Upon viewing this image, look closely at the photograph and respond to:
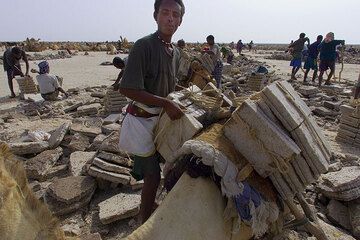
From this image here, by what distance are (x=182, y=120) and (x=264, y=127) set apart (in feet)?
2.13

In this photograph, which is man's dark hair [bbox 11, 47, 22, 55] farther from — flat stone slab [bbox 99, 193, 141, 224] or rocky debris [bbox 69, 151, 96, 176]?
flat stone slab [bbox 99, 193, 141, 224]

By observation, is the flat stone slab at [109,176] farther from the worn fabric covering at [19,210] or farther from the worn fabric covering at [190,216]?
the worn fabric covering at [19,210]

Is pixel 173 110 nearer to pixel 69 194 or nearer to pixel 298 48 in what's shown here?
pixel 69 194

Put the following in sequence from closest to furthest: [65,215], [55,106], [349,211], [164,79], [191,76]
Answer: [164,79], [349,211], [65,215], [191,76], [55,106]

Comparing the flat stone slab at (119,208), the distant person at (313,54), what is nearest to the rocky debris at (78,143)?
the flat stone slab at (119,208)

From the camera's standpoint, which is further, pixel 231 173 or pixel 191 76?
pixel 191 76

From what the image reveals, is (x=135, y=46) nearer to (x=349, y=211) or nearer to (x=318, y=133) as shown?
(x=318, y=133)

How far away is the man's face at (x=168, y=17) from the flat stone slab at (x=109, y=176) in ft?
7.32

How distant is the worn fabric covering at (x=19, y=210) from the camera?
4.29 feet

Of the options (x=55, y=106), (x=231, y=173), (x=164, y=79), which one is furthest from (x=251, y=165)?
(x=55, y=106)

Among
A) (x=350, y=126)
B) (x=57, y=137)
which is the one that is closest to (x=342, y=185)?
(x=350, y=126)

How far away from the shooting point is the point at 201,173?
6.90ft

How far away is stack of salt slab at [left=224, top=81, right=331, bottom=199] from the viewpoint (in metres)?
2.07

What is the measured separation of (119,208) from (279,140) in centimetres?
235
